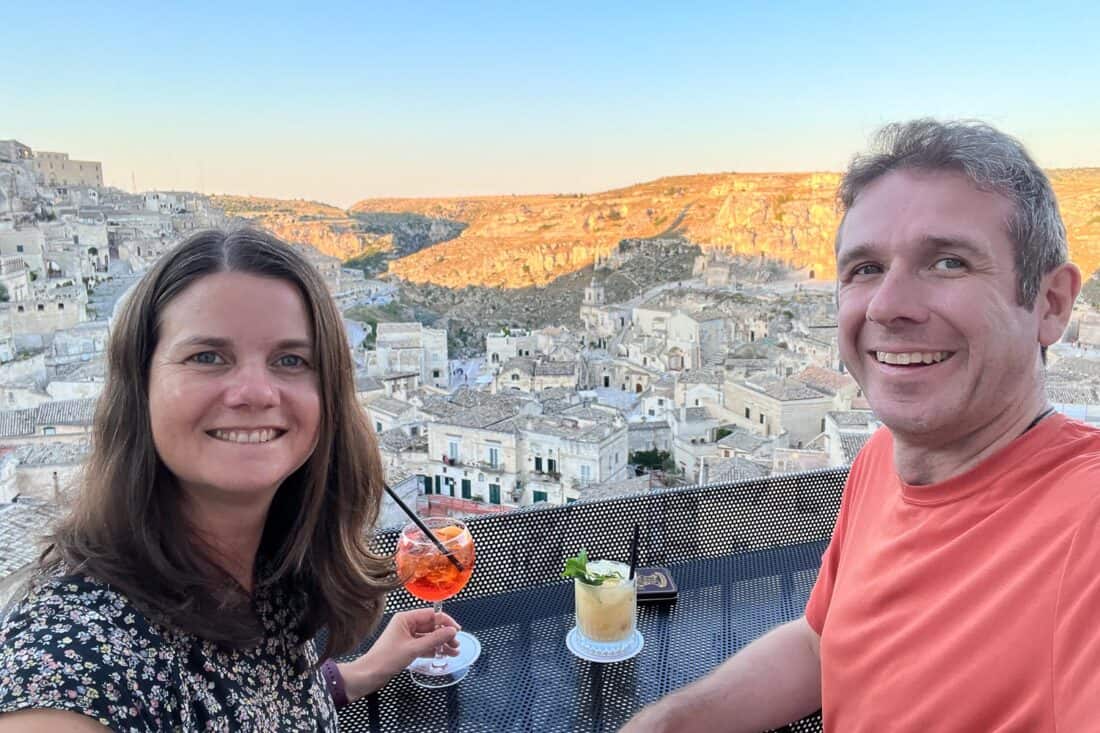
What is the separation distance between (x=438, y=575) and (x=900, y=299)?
2.24 ft

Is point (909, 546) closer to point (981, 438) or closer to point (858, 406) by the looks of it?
point (981, 438)

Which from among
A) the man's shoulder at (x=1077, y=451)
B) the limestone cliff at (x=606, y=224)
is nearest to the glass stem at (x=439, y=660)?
the man's shoulder at (x=1077, y=451)

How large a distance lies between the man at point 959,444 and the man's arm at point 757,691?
12 centimetres

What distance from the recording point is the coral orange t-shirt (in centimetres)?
56

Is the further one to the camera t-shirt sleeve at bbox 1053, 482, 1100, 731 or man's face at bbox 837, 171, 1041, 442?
man's face at bbox 837, 171, 1041, 442

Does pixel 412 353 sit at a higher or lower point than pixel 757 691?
lower

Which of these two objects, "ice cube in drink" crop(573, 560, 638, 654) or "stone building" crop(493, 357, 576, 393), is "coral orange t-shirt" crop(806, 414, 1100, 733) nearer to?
"ice cube in drink" crop(573, 560, 638, 654)

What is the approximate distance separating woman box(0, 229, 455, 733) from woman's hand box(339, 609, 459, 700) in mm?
123

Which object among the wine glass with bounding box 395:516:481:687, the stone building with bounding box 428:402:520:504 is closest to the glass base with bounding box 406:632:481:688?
the wine glass with bounding box 395:516:481:687

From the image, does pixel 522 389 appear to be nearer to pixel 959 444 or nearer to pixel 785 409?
pixel 785 409

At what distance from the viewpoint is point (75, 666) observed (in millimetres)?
502

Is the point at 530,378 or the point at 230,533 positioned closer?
the point at 230,533

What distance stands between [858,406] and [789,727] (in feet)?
36.3

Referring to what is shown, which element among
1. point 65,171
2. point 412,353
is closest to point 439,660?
point 412,353
